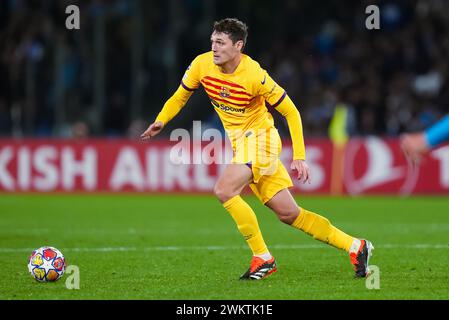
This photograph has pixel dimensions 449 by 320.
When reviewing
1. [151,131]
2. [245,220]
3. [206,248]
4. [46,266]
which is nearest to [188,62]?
[206,248]

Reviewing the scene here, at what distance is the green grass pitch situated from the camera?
7.46 m

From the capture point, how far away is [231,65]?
8258 mm

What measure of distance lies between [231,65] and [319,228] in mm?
1595

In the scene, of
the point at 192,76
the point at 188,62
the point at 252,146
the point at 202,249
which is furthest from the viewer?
the point at 188,62

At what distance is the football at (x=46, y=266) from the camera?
791 centimetres

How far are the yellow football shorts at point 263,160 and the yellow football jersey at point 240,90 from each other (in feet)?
0.32

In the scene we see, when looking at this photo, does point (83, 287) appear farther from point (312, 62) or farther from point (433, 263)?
point (312, 62)

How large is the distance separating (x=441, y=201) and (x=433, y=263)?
30.5ft

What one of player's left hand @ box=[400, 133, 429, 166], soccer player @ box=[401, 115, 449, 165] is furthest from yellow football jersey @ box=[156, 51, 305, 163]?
player's left hand @ box=[400, 133, 429, 166]

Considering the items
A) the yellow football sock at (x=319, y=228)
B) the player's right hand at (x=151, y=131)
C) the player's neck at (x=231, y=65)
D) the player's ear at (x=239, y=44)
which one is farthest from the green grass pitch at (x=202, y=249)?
the player's ear at (x=239, y=44)

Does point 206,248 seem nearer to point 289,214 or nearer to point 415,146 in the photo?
point 289,214

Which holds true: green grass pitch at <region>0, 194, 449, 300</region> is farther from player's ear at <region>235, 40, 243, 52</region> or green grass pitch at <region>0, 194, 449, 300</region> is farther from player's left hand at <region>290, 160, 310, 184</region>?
player's ear at <region>235, 40, 243, 52</region>

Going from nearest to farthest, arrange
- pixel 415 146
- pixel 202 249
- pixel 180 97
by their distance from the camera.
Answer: pixel 415 146 < pixel 180 97 < pixel 202 249

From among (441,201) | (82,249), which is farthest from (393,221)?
(82,249)
